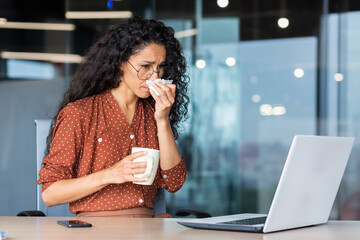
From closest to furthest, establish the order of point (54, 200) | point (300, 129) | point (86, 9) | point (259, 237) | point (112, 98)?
point (259, 237) < point (54, 200) < point (112, 98) < point (300, 129) < point (86, 9)

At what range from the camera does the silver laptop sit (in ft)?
4.19

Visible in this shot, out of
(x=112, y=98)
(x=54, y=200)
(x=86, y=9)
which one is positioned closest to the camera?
(x=54, y=200)

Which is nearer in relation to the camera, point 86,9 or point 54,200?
point 54,200

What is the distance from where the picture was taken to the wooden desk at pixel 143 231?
131 centimetres

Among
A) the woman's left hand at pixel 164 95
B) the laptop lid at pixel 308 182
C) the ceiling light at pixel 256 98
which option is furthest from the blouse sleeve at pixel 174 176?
the ceiling light at pixel 256 98

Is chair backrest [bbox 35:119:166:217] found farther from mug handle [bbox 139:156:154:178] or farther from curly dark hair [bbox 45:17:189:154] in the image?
mug handle [bbox 139:156:154:178]

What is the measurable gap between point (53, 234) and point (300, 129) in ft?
10.8

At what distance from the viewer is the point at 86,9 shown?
471 centimetres

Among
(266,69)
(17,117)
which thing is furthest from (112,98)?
(17,117)

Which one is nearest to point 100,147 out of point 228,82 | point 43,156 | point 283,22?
point 43,156

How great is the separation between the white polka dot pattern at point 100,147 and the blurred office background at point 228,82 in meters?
2.23

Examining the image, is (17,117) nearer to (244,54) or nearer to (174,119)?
(244,54)

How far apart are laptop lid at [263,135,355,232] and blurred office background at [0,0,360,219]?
9.29 feet

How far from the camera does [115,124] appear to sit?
2.04 meters
